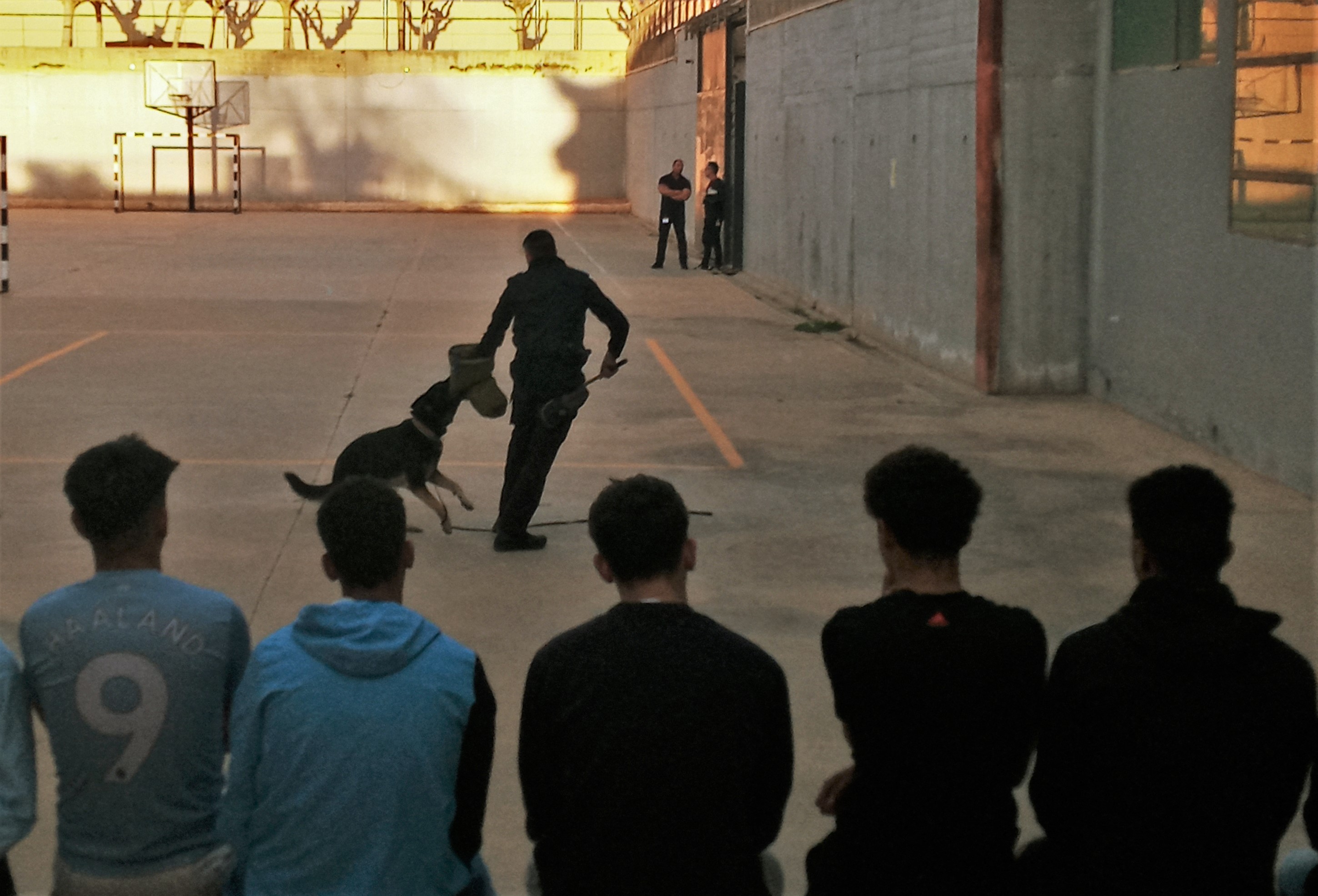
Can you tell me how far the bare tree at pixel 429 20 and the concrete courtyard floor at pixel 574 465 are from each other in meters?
33.3

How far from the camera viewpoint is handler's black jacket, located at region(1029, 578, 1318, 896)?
335 centimetres

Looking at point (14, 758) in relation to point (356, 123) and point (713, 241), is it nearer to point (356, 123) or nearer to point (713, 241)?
point (713, 241)

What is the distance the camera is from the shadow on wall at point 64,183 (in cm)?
4616

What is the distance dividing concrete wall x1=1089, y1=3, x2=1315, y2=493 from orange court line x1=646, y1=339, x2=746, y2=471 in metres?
3.34

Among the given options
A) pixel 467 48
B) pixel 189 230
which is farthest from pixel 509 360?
pixel 467 48

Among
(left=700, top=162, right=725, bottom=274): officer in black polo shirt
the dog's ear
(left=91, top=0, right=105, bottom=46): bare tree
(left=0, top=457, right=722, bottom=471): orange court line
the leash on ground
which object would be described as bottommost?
the leash on ground

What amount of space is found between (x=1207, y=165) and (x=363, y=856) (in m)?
10.2

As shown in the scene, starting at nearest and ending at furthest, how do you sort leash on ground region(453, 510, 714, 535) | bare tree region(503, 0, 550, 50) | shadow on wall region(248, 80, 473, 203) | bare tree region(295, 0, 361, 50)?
leash on ground region(453, 510, 714, 535)
shadow on wall region(248, 80, 473, 203)
bare tree region(503, 0, 550, 50)
bare tree region(295, 0, 361, 50)

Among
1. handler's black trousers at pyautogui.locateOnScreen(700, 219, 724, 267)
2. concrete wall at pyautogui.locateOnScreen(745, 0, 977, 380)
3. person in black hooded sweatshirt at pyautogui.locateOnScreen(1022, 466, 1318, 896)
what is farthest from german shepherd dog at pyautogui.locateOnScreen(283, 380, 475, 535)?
handler's black trousers at pyautogui.locateOnScreen(700, 219, 724, 267)

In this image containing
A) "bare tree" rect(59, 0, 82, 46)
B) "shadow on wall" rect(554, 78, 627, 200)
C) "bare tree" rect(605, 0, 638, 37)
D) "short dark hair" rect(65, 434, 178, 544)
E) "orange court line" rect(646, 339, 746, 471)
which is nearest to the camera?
"short dark hair" rect(65, 434, 178, 544)

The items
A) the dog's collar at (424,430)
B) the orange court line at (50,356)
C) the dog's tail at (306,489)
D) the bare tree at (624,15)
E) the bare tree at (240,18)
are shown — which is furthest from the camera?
the bare tree at (240,18)

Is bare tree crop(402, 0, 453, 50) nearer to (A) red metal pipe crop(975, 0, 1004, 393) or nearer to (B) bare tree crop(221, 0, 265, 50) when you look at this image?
(B) bare tree crop(221, 0, 265, 50)

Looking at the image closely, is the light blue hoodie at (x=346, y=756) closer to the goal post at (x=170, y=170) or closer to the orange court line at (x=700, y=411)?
the orange court line at (x=700, y=411)

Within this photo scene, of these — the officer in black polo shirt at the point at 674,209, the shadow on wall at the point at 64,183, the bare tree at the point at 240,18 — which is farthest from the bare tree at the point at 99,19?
the officer in black polo shirt at the point at 674,209
